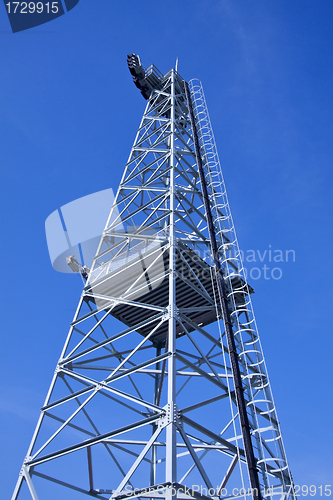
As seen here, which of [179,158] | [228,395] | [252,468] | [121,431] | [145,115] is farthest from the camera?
[145,115]

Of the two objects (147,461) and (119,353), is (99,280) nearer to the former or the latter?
(119,353)

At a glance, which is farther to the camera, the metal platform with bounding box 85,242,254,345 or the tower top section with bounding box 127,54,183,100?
the tower top section with bounding box 127,54,183,100

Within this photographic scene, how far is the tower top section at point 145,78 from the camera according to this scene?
26.9m

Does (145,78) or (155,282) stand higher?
(145,78)

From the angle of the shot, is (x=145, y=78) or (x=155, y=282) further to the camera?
(x=145, y=78)

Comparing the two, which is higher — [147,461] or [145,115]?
[145,115]

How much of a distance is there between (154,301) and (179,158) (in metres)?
7.37

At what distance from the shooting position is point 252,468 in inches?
347

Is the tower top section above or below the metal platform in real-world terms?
above

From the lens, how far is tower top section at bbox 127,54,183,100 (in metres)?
26.9

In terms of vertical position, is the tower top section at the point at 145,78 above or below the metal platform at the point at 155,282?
above

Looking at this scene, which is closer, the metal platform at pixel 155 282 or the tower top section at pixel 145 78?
the metal platform at pixel 155 282

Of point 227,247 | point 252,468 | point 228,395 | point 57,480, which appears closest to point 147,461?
point 57,480

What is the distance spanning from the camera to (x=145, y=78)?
26.9 meters
